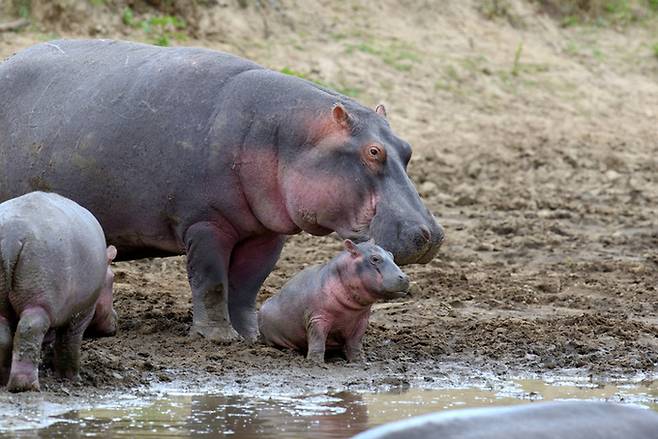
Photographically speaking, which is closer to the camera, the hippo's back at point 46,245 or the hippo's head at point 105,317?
the hippo's back at point 46,245

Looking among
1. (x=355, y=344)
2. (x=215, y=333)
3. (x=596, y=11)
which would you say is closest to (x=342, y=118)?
(x=355, y=344)

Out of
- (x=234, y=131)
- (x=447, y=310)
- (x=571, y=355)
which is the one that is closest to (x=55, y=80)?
(x=234, y=131)

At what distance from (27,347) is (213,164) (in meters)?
2.25

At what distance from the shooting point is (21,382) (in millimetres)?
5883

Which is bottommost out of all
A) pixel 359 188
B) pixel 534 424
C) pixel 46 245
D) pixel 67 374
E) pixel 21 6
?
pixel 21 6

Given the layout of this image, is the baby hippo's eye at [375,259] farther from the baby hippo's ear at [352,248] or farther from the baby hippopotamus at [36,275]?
the baby hippopotamus at [36,275]

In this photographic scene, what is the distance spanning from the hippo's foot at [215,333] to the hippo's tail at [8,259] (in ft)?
Answer: 6.84

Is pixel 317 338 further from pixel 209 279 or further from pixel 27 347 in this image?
pixel 27 347

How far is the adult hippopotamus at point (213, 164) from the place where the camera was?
7.62 metres

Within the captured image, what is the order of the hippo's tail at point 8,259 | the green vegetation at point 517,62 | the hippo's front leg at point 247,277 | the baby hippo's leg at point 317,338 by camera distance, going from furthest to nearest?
1. the green vegetation at point 517,62
2. the hippo's front leg at point 247,277
3. the baby hippo's leg at point 317,338
4. the hippo's tail at point 8,259

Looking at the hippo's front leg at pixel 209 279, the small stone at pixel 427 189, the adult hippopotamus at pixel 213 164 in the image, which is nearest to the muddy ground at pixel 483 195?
the small stone at pixel 427 189

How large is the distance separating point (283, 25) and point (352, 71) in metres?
0.99

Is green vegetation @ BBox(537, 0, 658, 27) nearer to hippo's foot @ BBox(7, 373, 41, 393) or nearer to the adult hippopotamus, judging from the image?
the adult hippopotamus

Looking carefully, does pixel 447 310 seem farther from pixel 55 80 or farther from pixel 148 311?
pixel 55 80
